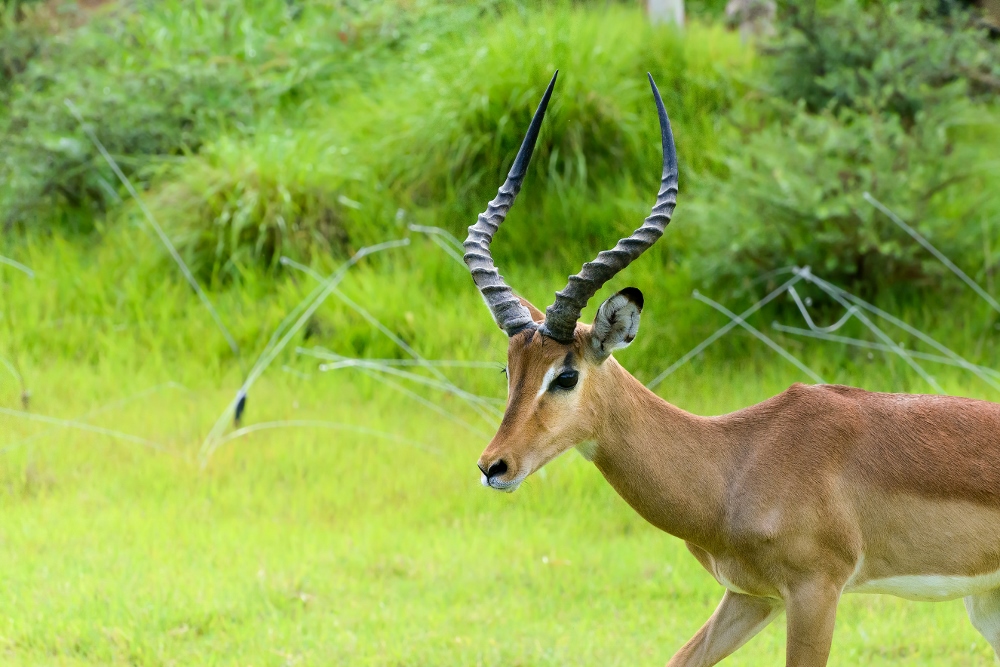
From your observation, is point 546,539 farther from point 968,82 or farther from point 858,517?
point 968,82

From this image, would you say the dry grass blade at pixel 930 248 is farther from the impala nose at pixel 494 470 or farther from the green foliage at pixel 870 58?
the impala nose at pixel 494 470

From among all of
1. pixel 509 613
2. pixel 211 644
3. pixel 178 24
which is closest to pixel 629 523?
pixel 509 613

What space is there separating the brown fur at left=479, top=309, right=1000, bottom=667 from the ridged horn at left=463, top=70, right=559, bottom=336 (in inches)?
4.3

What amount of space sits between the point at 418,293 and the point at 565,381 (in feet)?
17.4

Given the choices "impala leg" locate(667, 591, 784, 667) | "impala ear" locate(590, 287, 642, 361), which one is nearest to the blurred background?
"impala leg" locate(667, 591, 784, 667)

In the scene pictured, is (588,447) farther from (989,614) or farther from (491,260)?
(989,614)

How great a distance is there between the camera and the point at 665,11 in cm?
1114

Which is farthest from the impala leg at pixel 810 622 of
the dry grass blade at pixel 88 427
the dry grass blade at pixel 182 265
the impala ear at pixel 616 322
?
the dry grass blade at pixel 182 265

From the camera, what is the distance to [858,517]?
4.08 metres

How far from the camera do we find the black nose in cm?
372

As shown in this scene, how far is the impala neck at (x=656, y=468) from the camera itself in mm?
4090

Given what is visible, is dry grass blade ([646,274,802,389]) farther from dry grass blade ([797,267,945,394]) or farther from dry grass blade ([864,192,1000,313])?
dry grass blade ([864,192,1000,313])

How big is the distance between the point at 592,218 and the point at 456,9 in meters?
3.27

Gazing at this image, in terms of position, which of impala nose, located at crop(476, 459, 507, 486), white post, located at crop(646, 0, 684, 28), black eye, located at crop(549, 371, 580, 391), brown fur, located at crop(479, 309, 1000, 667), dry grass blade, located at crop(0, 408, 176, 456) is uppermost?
black eye, located at crop(549, 371, 580, 391)
